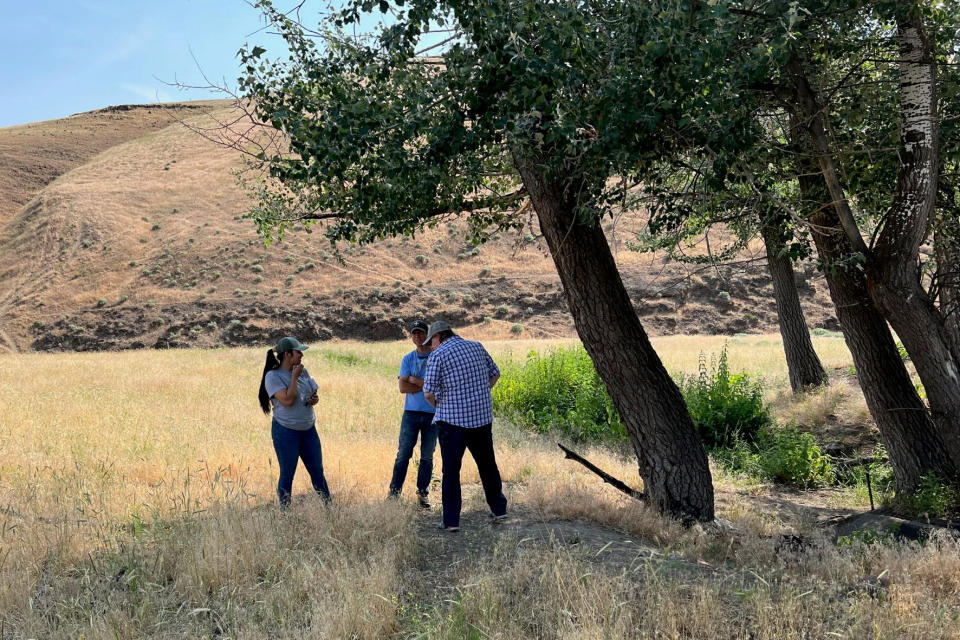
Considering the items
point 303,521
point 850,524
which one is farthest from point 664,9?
point 850,524

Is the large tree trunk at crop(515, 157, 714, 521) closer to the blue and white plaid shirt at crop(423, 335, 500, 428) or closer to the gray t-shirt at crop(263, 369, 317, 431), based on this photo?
the blue and white plaid shirt at crop(423, 335, 500, 428)

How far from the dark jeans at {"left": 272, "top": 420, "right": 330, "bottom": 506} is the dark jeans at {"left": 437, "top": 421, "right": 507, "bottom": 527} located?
1.24m

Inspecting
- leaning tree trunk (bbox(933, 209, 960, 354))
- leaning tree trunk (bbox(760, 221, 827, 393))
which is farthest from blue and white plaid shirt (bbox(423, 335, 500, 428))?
leaning tree trunk (bbox(760, 221, 827, 393))

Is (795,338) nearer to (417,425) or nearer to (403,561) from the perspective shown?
(417,425)

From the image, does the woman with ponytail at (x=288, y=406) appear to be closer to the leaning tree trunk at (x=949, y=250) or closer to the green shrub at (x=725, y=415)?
the leaning tree trunk at (x=949, y=250)

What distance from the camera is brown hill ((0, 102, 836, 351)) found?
45.1 metres

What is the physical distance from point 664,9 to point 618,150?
1.07 m

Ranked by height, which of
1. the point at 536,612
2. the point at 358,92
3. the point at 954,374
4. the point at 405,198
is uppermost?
the point at 358,92

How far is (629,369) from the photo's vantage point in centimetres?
714

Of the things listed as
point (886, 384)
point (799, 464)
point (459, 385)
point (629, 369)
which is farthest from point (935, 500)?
point (459, 385)

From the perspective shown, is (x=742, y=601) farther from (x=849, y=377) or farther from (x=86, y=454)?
(x=849, y=377)

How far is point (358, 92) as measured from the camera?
681 centimetres

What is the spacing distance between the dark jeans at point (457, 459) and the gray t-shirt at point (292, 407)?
1.38m

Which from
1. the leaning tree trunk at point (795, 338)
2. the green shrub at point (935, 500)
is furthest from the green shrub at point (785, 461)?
the leaning tree trunk at point (795, 338)
